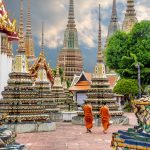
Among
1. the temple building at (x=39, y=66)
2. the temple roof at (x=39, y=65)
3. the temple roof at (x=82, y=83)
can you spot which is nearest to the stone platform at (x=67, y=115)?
the temple building at (x=39, y=66)

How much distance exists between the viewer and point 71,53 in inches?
3273

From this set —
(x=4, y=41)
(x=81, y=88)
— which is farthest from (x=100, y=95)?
(x=81, y=88)

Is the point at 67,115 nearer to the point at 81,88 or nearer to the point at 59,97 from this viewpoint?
the point at 59,97

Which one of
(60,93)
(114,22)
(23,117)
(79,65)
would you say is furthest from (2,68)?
(114,22)

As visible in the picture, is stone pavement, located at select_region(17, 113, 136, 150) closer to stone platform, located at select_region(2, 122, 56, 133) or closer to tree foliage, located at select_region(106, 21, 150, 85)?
stone platform, located at select_region(2, 122, 56, 133)

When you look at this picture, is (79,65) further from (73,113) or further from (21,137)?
(21,137)

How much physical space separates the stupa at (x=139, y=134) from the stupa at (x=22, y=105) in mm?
10805

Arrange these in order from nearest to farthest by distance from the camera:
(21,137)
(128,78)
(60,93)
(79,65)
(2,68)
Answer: (21,137)
(2,68)
(60,93)
(128,78)
(79,65)

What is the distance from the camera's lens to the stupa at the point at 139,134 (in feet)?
28.8

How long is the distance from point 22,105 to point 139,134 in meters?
12.2

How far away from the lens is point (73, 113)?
2777 centimetres

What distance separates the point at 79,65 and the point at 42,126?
6244 cm

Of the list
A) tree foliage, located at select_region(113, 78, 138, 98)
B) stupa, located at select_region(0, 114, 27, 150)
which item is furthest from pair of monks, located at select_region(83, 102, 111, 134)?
tree foliage, located at select_region(113, 78, 138, 98)

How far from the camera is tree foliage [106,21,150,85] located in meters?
39.6
